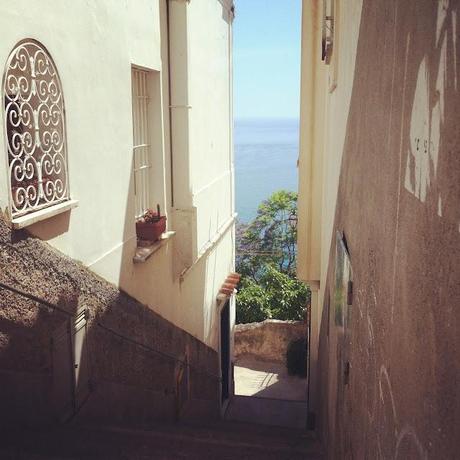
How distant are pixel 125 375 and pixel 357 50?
4.62 m

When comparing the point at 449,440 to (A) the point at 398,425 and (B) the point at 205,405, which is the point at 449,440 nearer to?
(A) the point at 398,425

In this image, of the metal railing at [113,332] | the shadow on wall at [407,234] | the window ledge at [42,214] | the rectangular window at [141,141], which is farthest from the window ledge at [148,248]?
the shadow on wall at [407,234]

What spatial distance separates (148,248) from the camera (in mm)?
8148

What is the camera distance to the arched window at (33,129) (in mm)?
4852

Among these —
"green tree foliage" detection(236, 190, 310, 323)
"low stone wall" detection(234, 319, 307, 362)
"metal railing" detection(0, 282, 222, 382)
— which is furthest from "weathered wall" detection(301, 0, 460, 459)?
"green tree foliage" detection(236, 190, 310, 323)

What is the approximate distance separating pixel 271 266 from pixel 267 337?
4.97 m

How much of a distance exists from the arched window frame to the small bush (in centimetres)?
1322

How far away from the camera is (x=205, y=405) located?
11633mm

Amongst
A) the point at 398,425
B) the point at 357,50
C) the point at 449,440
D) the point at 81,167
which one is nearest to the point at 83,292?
the point at 81,167

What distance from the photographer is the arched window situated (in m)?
4.85

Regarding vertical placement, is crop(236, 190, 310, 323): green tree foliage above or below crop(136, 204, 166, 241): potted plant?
below

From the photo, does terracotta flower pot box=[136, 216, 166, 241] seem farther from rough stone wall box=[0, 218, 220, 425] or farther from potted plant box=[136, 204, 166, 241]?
rough stone wall box=[0, 218, 220, 425]

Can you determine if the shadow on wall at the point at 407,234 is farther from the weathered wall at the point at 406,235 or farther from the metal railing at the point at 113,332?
the metal railing at the point at 113,332

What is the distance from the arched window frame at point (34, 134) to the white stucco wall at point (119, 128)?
12 centimetres
